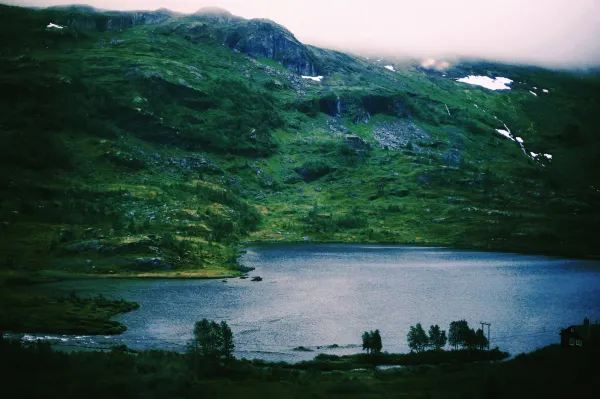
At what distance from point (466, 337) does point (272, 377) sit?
4113cm

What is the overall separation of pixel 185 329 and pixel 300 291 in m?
55.8

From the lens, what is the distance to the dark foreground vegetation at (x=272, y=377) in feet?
279

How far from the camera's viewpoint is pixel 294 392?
3529 inches

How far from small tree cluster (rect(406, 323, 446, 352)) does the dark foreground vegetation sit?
27.0 feet

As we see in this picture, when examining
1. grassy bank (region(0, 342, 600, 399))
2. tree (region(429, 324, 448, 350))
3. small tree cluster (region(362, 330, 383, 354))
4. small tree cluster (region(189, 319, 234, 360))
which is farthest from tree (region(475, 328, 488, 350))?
small tree cluster (region(189, 319, 234, 360))

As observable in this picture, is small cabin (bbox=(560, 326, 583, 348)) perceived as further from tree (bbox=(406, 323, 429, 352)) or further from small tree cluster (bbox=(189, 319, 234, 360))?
small tree cluster (bbox=(189, 319, 234, 360))

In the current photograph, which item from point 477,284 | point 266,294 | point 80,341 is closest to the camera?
point 80,341

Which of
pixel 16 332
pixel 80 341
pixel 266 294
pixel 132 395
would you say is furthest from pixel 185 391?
pixel 266 294

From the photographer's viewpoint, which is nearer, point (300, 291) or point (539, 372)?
point (539, 372)

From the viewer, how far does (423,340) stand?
117438 mm

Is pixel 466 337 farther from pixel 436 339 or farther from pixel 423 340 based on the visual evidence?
pixel 423 340

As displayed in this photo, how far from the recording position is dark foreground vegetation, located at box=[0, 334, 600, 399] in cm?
8494

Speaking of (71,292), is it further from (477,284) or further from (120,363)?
(477,284)

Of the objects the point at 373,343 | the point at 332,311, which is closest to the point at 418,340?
the point at 373,343
